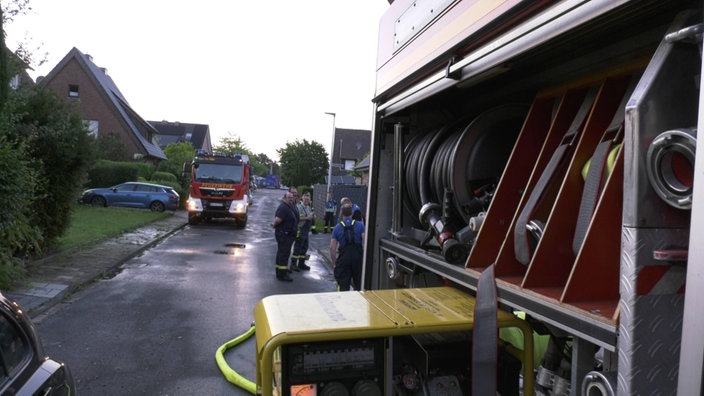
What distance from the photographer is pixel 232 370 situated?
524cm

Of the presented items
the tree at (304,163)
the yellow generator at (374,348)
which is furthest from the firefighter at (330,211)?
the tree at (304,163)

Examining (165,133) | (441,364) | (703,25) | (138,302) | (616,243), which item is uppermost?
(165,133)

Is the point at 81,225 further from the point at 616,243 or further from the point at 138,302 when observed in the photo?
the point at 616,243

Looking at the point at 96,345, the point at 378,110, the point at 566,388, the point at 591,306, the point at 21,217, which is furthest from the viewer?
the point at 21,217

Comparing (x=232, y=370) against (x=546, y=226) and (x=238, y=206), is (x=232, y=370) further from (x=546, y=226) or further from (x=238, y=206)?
(x=238, y=206)

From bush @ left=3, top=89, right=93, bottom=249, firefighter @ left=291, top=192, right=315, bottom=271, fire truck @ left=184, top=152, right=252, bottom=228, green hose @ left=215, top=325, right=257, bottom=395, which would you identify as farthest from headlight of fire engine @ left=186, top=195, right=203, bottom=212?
green hose @ left=215, top=325, right=257, bottom=395

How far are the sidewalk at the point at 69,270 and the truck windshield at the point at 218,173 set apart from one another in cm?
508

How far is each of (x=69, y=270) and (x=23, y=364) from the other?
850cm

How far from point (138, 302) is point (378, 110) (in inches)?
238

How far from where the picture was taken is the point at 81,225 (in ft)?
57.1

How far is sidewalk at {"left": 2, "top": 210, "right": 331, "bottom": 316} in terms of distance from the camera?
7934 mm

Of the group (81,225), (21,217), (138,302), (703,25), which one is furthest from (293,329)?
(81,225)

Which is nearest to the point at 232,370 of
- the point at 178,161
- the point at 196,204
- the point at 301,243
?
the point at 301,243

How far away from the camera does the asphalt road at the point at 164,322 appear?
513 cm
